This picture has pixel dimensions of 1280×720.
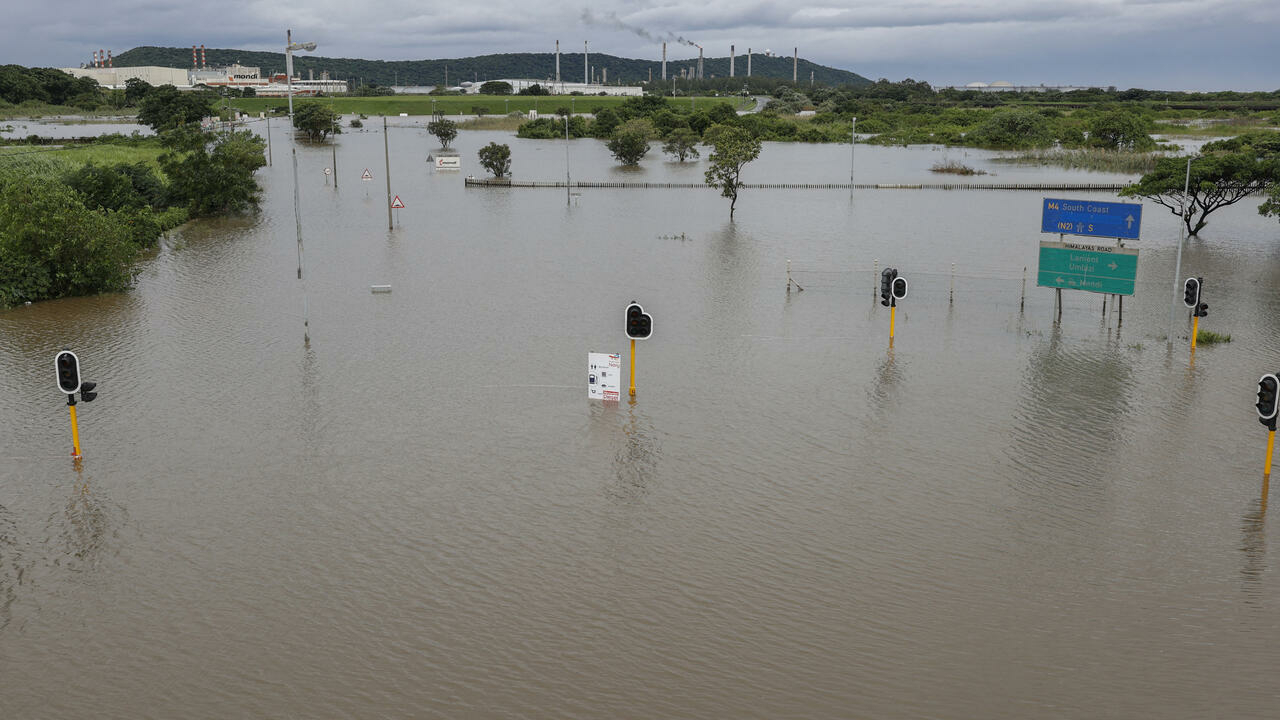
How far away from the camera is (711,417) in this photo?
77.9 feet

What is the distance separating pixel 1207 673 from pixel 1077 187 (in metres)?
72.5

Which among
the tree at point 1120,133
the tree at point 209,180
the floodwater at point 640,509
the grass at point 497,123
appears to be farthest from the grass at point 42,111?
the floodwater at point 640,509

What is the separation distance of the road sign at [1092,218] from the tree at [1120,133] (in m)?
76.4

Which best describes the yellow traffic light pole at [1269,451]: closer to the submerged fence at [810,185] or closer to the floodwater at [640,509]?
the floodwater at [640,509]

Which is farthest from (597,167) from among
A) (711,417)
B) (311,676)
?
(311,676)

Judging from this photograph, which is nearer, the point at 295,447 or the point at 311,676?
the point at 311,676

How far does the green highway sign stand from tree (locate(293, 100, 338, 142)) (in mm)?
111429

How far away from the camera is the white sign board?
24.1 meters

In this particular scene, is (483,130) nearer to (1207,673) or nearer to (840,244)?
(840,244)

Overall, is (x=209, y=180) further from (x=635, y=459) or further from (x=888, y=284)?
(x=635, y=459)

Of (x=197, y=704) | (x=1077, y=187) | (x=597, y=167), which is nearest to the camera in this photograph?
(x=197, y=704)

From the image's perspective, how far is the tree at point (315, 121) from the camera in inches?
5148

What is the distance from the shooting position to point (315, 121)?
429 ft

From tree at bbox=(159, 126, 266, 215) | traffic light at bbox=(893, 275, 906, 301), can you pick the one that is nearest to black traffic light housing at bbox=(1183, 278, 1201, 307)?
traffic light at bbox=(893, 275, 906, 301)
